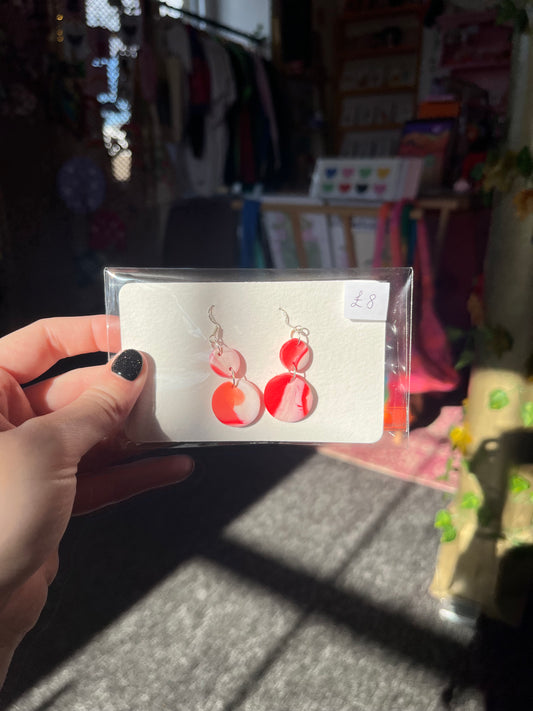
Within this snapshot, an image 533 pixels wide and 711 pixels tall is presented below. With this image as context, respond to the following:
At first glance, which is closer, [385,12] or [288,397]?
[288,397]

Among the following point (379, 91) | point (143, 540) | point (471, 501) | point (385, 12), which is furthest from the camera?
point (379, 91)

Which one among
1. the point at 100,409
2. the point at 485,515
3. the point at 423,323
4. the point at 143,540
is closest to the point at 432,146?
the point at 423,323

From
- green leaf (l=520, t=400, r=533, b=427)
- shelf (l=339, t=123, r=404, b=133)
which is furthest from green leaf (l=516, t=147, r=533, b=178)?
shelf (l=339, t=123, r=404, b=133)

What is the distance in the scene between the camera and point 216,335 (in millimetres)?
584

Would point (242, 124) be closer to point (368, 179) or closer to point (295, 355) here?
point (368, 179)

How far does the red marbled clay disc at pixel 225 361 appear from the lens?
0.59 m

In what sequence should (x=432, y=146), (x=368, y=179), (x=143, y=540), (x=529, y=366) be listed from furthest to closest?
(x=432, y=146)
(x=368, y=179)
(x=143, y=540)
(x=529, y=366)

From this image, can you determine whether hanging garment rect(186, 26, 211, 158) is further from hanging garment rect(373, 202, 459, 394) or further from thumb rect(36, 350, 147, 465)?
thumb rect(36, 350, 147, 465)

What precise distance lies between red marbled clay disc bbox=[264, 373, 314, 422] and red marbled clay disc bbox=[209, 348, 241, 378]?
0.04 meters

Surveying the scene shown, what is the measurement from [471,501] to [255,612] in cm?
62

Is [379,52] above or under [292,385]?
above

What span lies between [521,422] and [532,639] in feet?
1.91

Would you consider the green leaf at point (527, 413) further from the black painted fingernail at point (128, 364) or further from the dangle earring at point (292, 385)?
the black painted fingernail at point (128, 364)

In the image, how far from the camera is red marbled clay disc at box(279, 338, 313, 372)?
1.92ft
